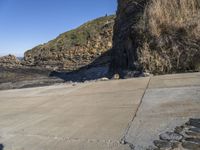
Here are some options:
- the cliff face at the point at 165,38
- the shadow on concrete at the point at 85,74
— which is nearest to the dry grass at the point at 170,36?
the cliff face at the point at 165,38

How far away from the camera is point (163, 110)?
4.68 metres

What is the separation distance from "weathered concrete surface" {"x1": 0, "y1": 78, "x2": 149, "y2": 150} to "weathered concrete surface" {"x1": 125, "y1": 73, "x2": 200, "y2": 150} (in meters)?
0.17

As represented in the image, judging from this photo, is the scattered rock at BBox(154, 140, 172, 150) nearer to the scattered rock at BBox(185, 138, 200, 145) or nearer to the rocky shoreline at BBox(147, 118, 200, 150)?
the rocky shoreline at BBox(147, 118, 200, 150)

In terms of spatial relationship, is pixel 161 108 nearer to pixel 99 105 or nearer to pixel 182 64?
pixel 99 105

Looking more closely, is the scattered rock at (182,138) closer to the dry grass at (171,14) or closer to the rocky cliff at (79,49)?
the dry grass at (171,14)

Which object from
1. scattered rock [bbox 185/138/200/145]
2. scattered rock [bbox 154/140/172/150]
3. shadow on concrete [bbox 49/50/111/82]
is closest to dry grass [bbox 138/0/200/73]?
shadow on concrete [bbox 49/50/111/82]

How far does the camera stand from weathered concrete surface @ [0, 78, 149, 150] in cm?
391

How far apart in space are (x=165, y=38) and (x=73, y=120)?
5373 mm

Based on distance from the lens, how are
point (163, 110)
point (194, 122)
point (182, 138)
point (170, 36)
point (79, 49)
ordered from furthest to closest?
point (79, 49) < point (170, 36) < point (163, 110) < point (194, 122) < point (182, 138)

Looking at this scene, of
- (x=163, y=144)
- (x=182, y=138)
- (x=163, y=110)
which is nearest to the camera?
(x=163, y=144)

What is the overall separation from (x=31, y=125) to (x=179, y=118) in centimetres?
235

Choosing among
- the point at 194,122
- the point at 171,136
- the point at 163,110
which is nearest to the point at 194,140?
the point at 171,136

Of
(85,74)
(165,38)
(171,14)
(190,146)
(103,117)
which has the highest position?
(171,14)

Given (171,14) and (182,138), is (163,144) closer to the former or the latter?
(182,138)
